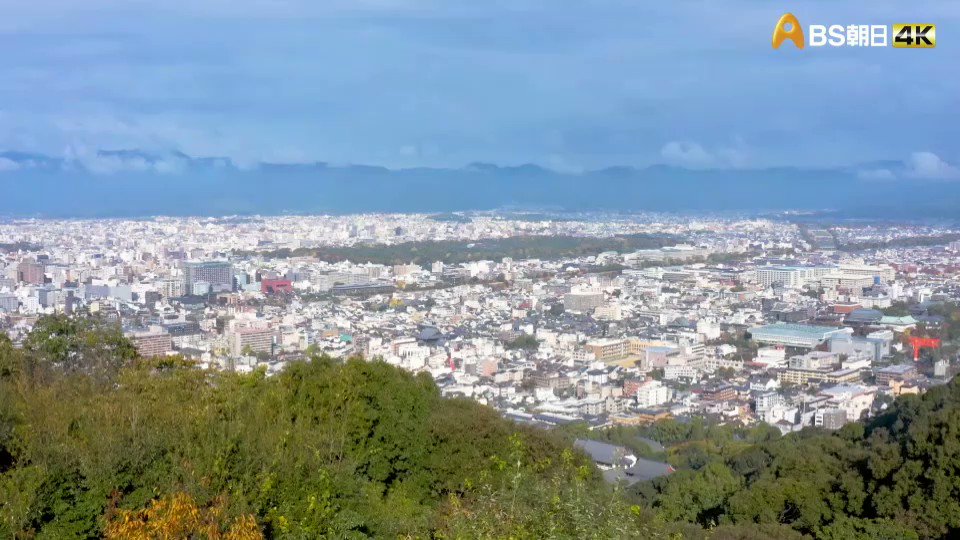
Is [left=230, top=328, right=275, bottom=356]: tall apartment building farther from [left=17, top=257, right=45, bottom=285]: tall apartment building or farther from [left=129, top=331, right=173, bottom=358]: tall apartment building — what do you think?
[left=17, top=257, right=45, bottom=285]: tall apartment building

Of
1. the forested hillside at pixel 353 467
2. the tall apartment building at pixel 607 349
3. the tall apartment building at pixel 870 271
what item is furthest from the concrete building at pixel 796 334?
the forested hillside at pixel 353 467

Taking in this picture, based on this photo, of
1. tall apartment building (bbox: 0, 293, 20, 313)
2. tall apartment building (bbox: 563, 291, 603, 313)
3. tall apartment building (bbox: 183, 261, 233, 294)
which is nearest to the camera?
tall apartment building (bbox: 0, 293, 20, 313)

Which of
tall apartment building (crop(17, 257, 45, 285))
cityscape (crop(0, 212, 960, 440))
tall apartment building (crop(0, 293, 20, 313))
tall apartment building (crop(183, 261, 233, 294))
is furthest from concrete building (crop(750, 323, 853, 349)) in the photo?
tall apartment building (crop(17, 257, 45, 285))

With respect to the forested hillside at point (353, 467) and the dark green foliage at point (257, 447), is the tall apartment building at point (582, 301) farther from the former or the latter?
the dark green foliage at point (257, 447)

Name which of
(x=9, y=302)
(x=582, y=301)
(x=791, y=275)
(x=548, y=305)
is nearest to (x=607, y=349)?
(x=582, y=301)

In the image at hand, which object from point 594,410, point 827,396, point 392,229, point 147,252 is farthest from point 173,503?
point 392,229

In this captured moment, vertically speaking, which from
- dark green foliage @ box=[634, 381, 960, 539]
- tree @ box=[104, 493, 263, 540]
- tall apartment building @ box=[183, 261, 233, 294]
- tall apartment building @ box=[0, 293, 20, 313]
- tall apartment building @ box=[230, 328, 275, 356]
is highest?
tall apartment building @ box=[183, 261, 233, 294]

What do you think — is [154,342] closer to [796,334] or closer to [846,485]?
[846,485]
